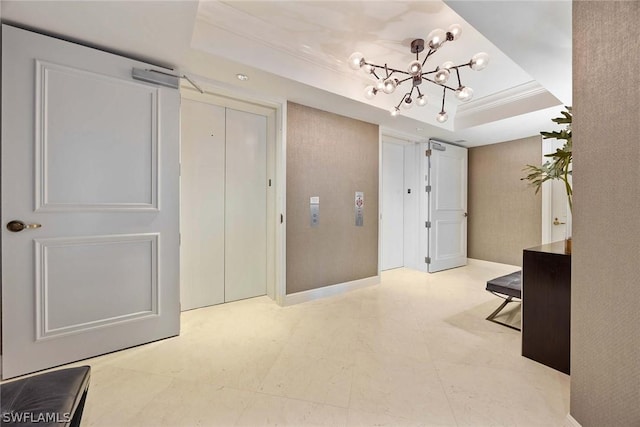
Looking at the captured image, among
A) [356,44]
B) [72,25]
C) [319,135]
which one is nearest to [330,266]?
[319,135]

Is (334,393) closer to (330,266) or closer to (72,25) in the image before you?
(330,266)

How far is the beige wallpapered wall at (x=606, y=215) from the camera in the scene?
3.38 feet

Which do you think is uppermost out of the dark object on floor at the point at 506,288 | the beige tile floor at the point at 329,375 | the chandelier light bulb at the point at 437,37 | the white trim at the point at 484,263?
the chandelier light bulb at the point at 437,37

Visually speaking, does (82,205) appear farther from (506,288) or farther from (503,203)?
(503,203)

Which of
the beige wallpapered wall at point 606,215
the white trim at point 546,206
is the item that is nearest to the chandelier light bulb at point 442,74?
the beige wallpapered wall at point 606,215

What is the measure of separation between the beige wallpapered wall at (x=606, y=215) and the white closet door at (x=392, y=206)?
329 centimetres

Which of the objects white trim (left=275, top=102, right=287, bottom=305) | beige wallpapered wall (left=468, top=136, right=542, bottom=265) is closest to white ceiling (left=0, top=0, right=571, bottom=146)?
white trim (left=275, top=102, right=287, bottom=305)

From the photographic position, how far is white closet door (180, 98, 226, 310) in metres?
2.83

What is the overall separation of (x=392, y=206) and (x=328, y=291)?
2111mm

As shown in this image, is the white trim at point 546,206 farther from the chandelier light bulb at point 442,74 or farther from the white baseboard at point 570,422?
the white baseboard at point 570,422

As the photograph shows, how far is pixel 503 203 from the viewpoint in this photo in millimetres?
4742

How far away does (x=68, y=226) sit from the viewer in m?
1.84

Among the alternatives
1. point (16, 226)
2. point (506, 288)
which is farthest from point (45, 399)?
point (506, 288)

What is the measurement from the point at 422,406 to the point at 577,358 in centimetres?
80
